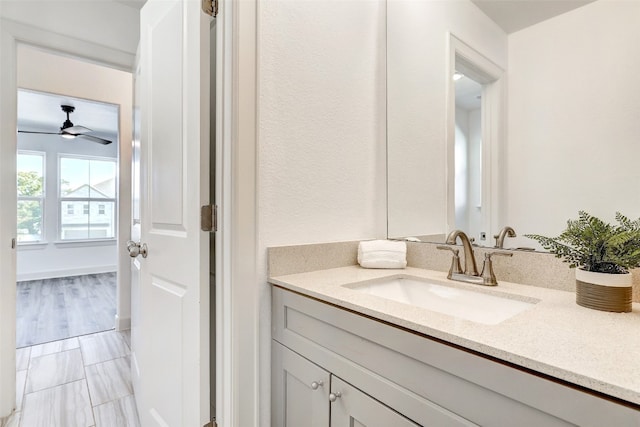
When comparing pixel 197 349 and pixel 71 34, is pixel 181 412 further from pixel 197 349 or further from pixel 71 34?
pixel 71 34

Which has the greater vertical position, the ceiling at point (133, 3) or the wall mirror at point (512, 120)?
the ceiling at point (133, 3)

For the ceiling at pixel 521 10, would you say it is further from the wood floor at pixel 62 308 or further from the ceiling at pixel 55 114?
the ceiling at pixel 55 114

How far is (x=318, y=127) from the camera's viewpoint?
1241mm

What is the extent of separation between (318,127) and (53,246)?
5.94 metres

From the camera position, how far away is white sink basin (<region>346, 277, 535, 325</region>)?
922mm

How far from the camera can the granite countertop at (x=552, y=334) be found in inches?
18.3

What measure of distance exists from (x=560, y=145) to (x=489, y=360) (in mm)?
754

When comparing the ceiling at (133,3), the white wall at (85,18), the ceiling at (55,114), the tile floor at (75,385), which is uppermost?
the ceiling at (133,3)

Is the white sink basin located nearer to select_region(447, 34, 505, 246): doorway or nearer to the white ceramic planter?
the white ceramic planter

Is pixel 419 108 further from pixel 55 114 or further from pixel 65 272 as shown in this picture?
pixel 65 272

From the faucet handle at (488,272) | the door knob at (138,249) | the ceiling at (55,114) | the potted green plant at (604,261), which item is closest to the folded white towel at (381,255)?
the faucet handle at (488,272)

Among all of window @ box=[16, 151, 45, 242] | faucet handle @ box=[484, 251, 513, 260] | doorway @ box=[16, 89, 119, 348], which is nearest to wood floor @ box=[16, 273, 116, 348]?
doorway @ box=[16, 89, 119, 348]

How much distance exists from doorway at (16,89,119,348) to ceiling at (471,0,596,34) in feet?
13.5

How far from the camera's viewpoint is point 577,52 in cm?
94
